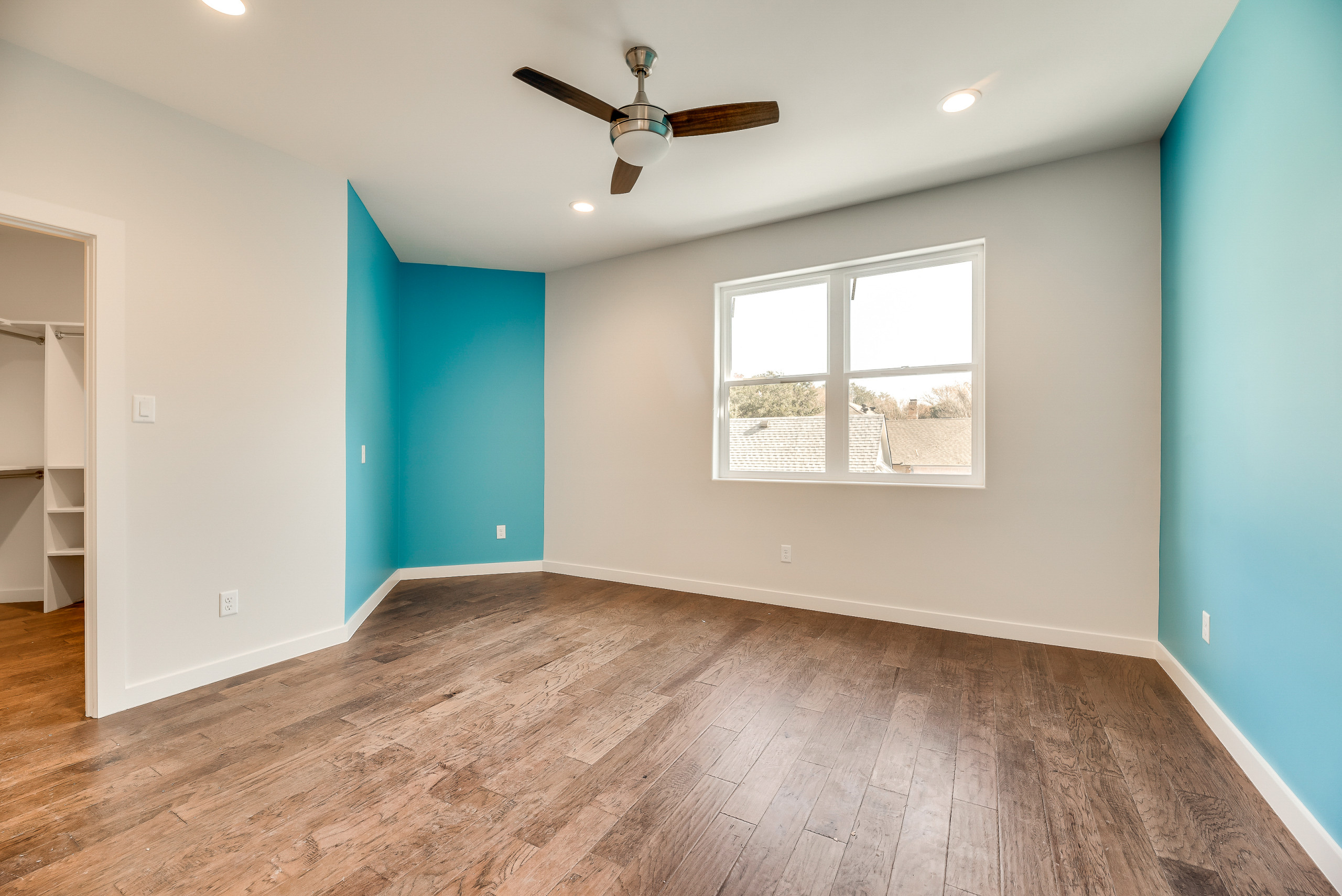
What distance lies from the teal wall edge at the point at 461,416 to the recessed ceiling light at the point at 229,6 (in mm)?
2219

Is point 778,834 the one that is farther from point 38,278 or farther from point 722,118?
point 38,278

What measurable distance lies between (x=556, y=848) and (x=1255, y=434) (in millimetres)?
2576

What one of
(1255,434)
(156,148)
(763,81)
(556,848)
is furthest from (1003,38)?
(156,148)

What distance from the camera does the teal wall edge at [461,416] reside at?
4.48m

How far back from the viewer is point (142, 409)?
2355 millimetres

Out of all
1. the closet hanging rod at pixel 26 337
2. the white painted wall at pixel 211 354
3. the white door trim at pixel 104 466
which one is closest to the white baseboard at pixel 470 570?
the white painted wall at pixel 211 354

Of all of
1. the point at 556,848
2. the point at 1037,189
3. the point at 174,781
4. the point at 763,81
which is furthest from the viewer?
the point at 1037,189

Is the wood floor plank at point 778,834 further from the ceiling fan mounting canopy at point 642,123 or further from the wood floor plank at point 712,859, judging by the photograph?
the ceiling fan mounting canopy at point 642,123

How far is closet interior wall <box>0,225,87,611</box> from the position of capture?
3594 millimetres

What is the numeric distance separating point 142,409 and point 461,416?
2.36 meters

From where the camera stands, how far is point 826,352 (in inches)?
149

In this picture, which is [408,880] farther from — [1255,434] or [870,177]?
[870,177]

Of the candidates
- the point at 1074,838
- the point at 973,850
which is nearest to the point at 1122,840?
the point at 1074,838

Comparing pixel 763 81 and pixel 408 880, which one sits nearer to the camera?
pixel 408 880
